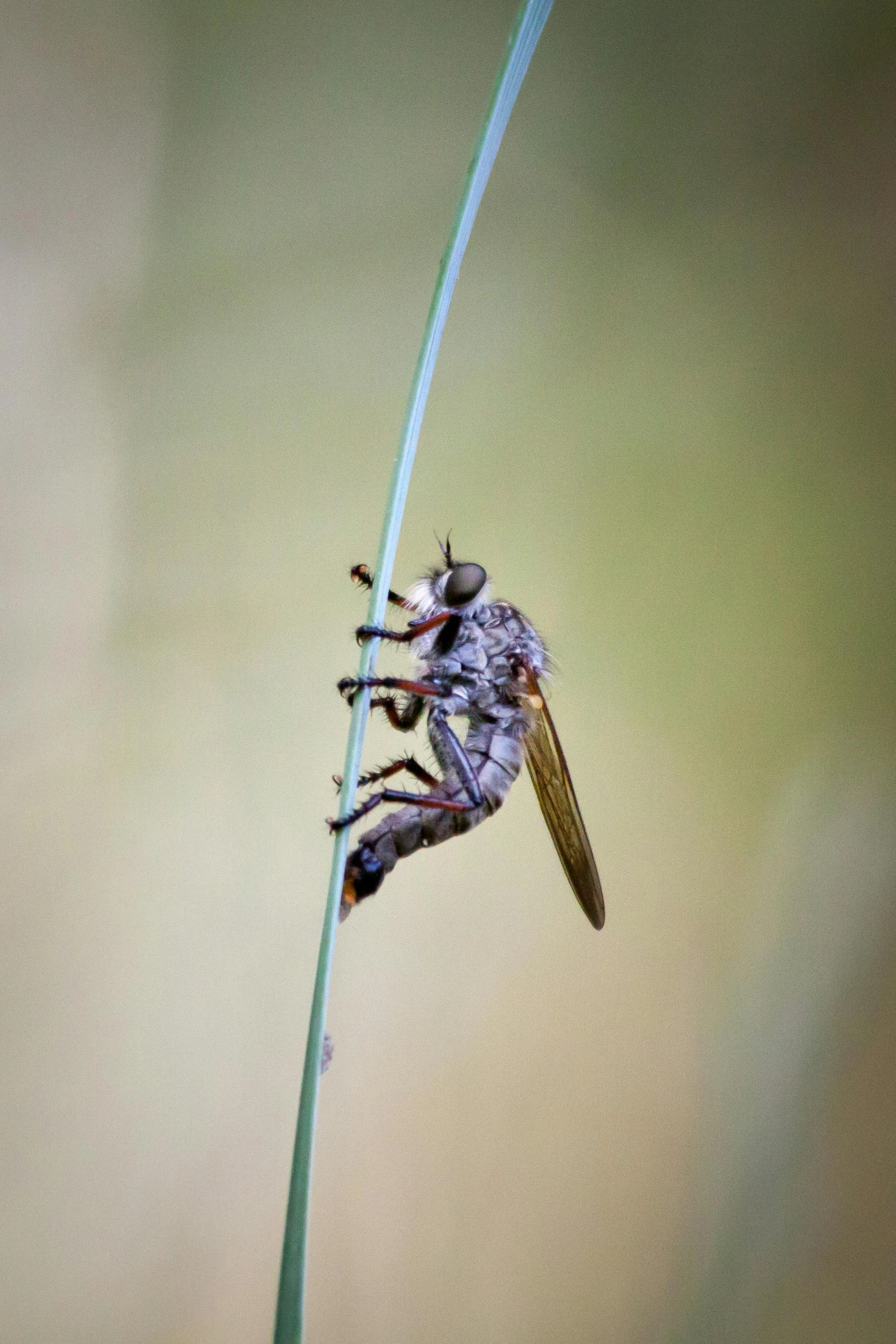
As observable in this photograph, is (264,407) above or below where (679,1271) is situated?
above

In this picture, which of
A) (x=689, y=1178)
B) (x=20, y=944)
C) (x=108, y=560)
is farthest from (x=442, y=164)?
(x=689, y=1178)

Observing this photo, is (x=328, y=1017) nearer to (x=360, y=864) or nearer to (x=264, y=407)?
(x=360, y=864)

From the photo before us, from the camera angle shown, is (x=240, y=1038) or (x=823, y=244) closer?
(x=240, y=1038)

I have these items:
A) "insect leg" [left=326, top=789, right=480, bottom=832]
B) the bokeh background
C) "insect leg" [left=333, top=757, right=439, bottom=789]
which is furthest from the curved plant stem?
the bokeh background

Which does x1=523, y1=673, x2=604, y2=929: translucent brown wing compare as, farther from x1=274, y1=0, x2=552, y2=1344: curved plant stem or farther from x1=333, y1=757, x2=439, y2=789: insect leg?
x1=274, y1=0, x2=552, y2=1344: curved plant stem

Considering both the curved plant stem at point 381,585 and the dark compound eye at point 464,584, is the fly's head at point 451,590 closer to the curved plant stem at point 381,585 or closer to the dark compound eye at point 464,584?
the dark compound eye at point 464,584

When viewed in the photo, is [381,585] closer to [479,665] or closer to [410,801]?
[410,801]

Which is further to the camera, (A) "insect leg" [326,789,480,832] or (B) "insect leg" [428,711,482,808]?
(B) "insect leg" [428,711,482,808]
